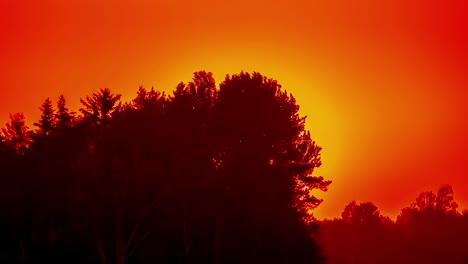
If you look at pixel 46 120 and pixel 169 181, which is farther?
pixel 46 120

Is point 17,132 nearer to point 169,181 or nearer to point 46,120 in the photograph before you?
point 46,120

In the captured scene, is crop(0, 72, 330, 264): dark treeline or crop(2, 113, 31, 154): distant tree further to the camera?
crop(2, 113, 31, 154): distant tree

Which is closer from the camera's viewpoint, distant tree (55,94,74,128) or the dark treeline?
the dark treeline

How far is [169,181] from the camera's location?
59.8 m

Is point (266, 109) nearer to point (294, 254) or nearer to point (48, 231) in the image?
point (294, 254)

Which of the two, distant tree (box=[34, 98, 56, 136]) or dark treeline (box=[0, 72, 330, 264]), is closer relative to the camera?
dark treeline (box=[0, 72, 330, 264])

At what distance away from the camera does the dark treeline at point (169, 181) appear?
2279 inches

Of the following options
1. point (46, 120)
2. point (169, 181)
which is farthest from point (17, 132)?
point (169, 181)

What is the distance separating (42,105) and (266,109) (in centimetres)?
2489

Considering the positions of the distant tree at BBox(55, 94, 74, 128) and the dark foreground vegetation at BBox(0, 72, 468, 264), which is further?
the distant tree at BBox(55, 94, 74, 128)

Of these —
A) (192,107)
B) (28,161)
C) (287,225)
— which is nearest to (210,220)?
(287,225)

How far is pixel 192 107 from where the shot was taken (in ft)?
248

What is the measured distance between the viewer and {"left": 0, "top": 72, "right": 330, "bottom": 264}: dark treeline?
190 ft

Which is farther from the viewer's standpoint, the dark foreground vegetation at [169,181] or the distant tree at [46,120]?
the distant tree at [46,120]
